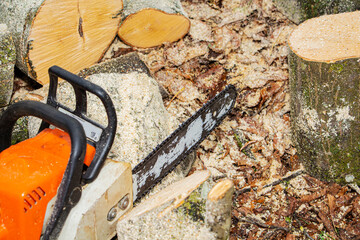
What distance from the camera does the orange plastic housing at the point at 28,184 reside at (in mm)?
1628

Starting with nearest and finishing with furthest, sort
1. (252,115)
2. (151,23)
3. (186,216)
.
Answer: (186,216) → (252,115) → (151,23)

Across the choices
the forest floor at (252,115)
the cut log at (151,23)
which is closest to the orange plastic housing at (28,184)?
the forest floor at (252,115)

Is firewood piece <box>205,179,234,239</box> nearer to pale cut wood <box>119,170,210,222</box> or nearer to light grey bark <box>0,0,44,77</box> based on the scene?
pale cut wood <box>119,170,210,222</box>

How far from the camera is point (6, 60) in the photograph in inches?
111

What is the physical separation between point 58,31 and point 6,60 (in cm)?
47

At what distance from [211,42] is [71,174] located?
2.60 meters

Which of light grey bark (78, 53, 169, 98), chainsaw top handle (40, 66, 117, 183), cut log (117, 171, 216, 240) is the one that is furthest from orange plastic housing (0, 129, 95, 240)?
light grey bark (78, 53, 169, 98)

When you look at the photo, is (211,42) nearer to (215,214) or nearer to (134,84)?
(134,84)

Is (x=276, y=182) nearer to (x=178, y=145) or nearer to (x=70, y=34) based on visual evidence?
(x=178, y=145)

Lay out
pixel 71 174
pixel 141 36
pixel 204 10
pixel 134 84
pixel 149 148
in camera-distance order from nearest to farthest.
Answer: pixel 71 174 < pixel 149 148 < pixel 134 84 < pixel 141 36 < pixel 204 10

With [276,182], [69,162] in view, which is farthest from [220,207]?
[276,182]

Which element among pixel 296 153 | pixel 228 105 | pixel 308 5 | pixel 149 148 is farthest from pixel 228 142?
pixel 308 5

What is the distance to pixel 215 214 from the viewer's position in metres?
1.72

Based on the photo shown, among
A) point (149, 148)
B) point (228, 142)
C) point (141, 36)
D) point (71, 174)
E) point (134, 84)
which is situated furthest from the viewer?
point (141, 36)
